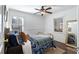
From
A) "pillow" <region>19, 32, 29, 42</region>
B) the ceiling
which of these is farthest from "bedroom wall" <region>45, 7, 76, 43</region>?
"pillow" <region>19, 32, 29, 42</region>

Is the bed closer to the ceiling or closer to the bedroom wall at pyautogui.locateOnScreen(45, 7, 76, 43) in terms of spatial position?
the bedroom wall at pyautogui.locateOnScreen(45, 7, 76, 43)

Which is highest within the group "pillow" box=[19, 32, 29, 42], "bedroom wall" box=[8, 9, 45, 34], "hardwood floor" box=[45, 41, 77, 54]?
"bedroom wall" box=[8, 9, 45, 34]

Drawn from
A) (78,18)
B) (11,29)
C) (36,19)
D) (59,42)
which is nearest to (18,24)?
(11,29)

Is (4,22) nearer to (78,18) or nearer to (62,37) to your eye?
(62,37)

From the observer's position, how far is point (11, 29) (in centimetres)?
145

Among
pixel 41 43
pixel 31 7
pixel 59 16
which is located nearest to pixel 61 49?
pixel 41 43

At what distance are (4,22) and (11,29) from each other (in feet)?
0.43

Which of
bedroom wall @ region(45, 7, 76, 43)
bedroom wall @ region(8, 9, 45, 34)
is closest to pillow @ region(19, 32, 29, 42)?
bedroom wall @ region(8, 9, 45, 34)

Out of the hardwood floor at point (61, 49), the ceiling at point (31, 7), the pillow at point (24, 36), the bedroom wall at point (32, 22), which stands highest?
the ceiling at point (31, 7)

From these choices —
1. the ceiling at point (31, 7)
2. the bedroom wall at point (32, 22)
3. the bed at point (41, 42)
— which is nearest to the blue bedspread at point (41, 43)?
the bed at point (41, 42)

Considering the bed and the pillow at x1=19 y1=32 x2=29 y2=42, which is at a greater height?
the pillow at x1=19 y1=32 x2=29 y2=42

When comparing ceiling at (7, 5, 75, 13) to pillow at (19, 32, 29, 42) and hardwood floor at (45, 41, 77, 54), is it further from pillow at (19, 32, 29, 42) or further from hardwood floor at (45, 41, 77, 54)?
hardwood floor at (45, 41, 77, 54)

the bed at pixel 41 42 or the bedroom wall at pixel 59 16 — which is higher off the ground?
the bedroom wall at pixel 59 16

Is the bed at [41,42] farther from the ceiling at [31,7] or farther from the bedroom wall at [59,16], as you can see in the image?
the ceiling at [31,7]
